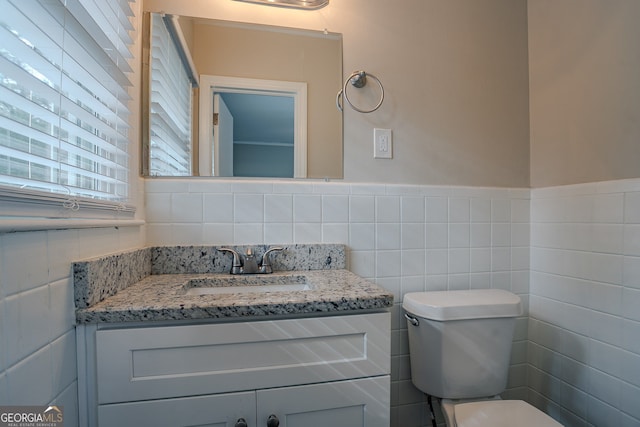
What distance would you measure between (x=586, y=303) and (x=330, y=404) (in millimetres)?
1136

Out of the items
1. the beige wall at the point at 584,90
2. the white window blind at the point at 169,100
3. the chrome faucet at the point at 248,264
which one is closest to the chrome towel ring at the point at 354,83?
the white window blind at the point at 169,100

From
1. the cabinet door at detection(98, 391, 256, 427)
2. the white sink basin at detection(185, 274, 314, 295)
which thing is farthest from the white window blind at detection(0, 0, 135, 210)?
the cabinet door at detection(98, 391, 256, 427)

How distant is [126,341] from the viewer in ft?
2.24

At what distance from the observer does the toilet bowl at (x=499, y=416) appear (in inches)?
36.5

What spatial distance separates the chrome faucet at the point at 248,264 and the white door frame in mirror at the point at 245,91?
335 mm

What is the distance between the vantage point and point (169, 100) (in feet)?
3.76

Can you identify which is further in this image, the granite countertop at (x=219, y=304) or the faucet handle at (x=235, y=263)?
the faucet handle at (x=235, y=263)

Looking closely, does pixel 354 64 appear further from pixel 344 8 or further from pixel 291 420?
pixel 291 420

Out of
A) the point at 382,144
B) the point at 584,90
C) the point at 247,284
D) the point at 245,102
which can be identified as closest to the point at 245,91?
the point at 245,102

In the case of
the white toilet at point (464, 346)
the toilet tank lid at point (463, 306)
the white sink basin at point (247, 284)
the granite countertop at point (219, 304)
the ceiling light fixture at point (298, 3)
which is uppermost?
the ceiling light fixture at point (298, 3)

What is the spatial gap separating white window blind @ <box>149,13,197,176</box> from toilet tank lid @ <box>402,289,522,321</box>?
3.38 feet

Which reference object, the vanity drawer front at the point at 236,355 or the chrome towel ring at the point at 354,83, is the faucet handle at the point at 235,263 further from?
the chrome towel ring at the point at 354,83

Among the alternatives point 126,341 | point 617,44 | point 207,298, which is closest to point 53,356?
point 126,341

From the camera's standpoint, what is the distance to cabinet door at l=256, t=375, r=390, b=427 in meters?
0.74
